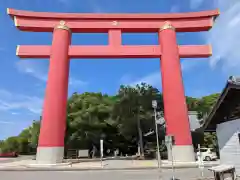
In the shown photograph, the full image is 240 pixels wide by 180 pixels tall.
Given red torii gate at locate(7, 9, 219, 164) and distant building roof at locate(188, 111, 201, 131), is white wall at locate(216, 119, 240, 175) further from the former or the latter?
distant building roof at locate(188, 111, 201, 131)

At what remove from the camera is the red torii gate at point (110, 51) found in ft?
61.2

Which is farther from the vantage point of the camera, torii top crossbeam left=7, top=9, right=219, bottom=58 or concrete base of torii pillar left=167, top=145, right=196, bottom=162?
torii top crossbeam left=7, top=9, right=219, bottom=58

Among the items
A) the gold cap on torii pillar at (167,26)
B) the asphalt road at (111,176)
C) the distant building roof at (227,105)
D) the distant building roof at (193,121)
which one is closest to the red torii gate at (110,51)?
the gold cap on torii pillar at (167,26)

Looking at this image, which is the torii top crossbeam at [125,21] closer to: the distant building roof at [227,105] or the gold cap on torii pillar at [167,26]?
the gold cap on torii pillar at [167,26]

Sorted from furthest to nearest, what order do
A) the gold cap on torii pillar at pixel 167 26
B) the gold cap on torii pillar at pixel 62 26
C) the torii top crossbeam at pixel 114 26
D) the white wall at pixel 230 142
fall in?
the gold cap on torii pillar at pixel 167 26
the gold cap on torii pillar at pixel 62 26
the torii top crossbeam at pixel 114 26
the white wall at pixel 230 142

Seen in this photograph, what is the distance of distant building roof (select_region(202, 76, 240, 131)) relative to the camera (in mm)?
9250

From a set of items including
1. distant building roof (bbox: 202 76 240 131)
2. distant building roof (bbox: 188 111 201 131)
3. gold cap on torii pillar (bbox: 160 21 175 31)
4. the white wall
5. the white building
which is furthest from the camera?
distant building roof (bbox: 188 111 201 131)

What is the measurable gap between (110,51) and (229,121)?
1254cm

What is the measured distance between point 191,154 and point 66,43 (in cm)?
1354

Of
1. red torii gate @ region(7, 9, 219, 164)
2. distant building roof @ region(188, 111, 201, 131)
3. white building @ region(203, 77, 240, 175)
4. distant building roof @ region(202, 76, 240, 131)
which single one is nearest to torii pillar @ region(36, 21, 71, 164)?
red torii gate @ region(7, 9, 219, 164)

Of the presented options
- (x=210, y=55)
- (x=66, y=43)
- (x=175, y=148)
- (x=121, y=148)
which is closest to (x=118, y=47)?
(x=66, y=43)

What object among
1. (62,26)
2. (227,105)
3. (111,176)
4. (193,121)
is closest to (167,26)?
(62,26)

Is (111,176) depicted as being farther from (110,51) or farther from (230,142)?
(110,51)

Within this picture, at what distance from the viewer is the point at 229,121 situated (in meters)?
9.94
